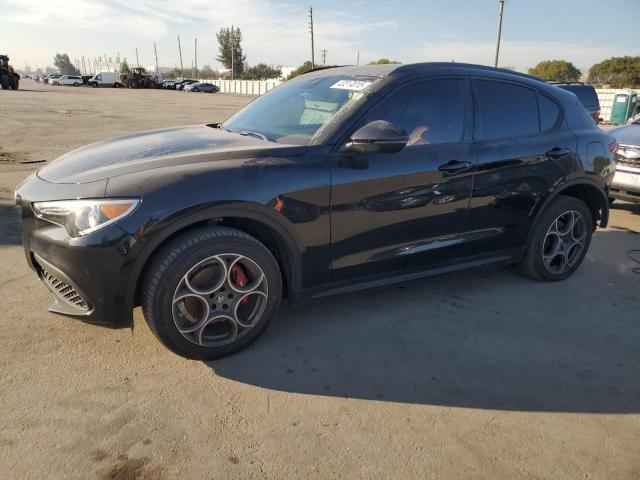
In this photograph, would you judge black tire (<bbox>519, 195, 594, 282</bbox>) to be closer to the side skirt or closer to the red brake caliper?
the side skirt

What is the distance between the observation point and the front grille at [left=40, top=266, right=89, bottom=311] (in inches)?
105

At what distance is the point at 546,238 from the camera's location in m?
4.22

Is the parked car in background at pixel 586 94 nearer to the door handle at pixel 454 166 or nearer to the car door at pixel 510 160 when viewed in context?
the car door at pixel 510 160


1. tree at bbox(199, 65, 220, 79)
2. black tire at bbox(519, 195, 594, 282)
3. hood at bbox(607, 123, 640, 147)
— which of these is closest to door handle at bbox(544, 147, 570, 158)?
black tire at bbox(519, 195, 594, 282)

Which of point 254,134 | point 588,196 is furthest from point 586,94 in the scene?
point 254,134

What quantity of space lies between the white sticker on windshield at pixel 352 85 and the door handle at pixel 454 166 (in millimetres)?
750

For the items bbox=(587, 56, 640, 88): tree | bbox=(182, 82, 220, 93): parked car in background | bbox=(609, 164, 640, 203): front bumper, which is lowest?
bbox=(609, 164, 640, 203): front bumper

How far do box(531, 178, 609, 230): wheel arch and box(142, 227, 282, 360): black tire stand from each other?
237 cm

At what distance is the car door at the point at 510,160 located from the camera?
12.0 feet

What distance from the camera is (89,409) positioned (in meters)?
2.47

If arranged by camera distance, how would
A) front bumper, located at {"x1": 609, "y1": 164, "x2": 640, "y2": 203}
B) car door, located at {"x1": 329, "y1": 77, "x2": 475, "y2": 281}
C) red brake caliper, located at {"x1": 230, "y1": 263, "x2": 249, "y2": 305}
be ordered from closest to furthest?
red brake caliper, located at {"x1": 230, "y1": 263, "x2": 249, "y2": 305} < car door, located at {"x1": 329, "y1": 77, "x2": 475, "y2": 281} < front bumper, located at {"x1": 609, "y1": 164, "x2": 640, "y2": 203}

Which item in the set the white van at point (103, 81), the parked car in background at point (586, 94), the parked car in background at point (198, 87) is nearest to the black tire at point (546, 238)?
the parked car in background at point (586, 94)

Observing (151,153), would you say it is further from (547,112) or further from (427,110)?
(547,112)

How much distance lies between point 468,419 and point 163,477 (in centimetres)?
148
